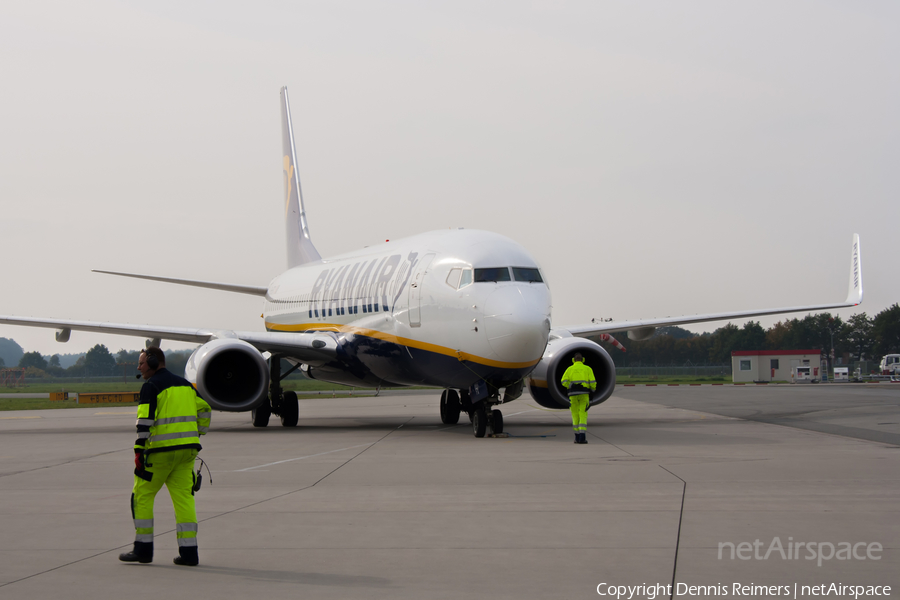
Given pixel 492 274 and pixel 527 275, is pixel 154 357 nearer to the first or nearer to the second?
pixel 492 274

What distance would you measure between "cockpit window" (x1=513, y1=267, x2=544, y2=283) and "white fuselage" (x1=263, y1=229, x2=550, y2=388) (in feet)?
0.07

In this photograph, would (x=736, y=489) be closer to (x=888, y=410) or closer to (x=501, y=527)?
(x=501, y=527)

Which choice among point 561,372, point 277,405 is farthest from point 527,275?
point 277,405

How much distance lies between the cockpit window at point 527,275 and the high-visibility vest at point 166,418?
9.65 m

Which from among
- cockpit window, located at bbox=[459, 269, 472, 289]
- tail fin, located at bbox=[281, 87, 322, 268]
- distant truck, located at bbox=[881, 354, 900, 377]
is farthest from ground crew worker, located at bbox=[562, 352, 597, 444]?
distant truck, located at bbox=[881, 354, 900, 377]

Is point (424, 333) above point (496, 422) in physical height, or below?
above

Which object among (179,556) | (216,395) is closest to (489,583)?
(179,556)

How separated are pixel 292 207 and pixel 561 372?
15.5 metres

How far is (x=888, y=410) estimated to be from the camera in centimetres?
2278

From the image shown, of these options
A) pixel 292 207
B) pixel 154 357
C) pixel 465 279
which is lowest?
pixel 154 357

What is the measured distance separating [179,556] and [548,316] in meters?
9.65

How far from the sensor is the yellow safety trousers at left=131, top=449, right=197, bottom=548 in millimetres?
6293

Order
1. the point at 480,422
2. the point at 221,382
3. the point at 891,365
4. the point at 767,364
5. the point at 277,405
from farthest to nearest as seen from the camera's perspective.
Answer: the point at 891,365 < the point at 767,364 < the point at 277,405 < the point at 221,382 < the point at 480,422

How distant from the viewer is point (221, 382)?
19.1 m
